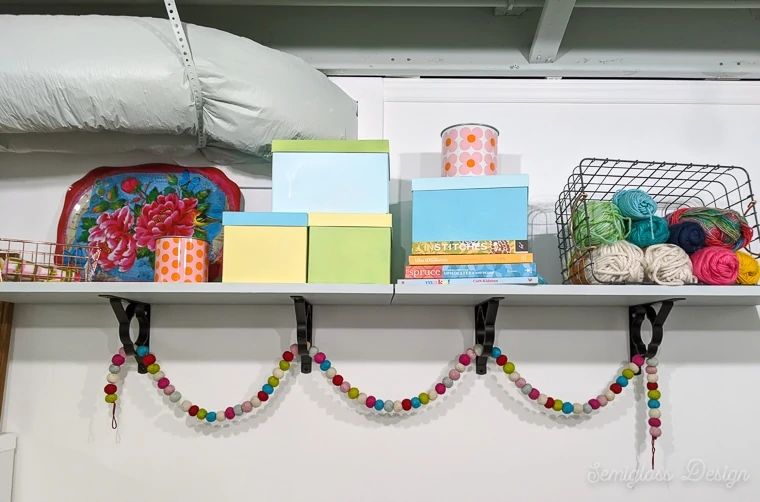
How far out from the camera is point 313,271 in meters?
1.08

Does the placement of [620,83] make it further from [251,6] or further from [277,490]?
[277,490]

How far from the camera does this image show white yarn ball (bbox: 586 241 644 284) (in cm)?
108

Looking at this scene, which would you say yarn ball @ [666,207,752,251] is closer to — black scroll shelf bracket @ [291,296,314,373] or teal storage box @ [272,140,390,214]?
teal storage box @ [272,140,390,214]

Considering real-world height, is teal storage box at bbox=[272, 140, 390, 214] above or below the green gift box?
above

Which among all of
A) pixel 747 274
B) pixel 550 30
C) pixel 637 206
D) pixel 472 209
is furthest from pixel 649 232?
pixel 550 30

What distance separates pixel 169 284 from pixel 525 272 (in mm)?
615

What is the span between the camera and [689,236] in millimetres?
1110

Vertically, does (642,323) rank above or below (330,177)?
below

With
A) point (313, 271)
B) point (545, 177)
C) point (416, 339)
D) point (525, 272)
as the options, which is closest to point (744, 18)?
point (545, 177)

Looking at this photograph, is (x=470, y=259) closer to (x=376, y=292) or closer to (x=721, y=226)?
(x=376, y=292)

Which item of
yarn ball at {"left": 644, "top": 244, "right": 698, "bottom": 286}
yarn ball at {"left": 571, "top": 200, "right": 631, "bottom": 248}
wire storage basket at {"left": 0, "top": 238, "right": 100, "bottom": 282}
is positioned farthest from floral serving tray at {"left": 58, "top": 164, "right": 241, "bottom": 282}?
yarn ball at {"left": 644, "top": 244, "right": 698, "bottom": 286}

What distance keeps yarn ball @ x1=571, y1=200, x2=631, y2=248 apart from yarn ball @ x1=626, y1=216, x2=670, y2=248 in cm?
1

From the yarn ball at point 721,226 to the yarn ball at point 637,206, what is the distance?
8 centimetres

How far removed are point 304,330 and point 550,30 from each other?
0.79 meters
